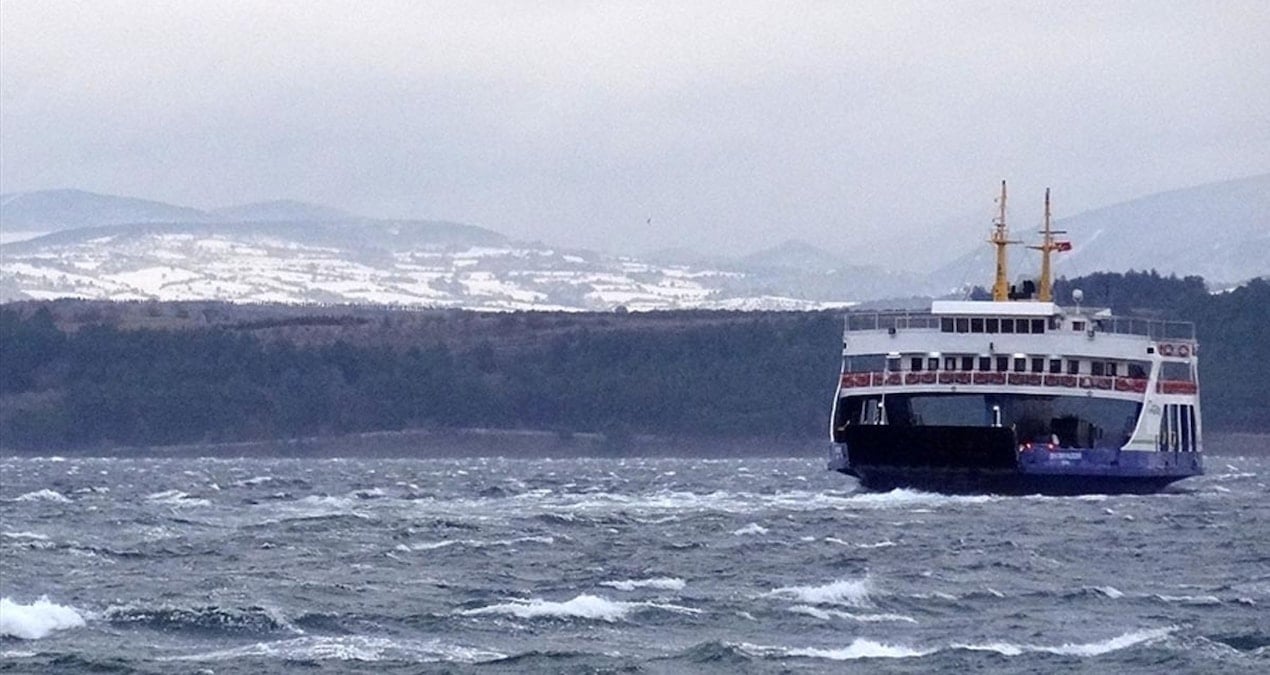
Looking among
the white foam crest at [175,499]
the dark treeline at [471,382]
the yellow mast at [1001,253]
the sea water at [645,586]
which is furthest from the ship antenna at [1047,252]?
the dark treeline at [471,382]

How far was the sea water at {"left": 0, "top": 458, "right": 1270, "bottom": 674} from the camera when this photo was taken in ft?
114

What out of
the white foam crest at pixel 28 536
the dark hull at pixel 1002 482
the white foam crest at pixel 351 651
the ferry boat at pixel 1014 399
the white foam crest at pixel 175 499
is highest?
the ferry boat at pixel 1014 399

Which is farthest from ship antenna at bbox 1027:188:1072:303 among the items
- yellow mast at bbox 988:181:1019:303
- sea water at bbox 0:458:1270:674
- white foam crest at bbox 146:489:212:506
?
white foam crest at bbox 146:489:212:506

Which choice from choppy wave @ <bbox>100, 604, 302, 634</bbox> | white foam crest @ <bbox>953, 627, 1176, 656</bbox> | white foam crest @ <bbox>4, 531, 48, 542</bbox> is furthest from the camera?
white foam crest @ <bbox>4, 531, 48, 542</bbox>

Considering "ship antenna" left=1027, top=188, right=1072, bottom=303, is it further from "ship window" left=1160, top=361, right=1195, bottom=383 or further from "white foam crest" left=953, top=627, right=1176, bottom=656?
"white foam crest" left=953, top=627, right=1176, bottom=656

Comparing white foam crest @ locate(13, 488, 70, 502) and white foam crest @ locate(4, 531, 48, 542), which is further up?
white foam crest @ locate(13, 488, 70, 502)

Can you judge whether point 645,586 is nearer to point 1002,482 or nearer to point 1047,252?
point 1002,482

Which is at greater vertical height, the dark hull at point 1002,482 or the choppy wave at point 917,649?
the dark hull at point 1002,482

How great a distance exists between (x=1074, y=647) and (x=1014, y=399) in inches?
1811

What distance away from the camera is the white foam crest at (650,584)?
43534mm

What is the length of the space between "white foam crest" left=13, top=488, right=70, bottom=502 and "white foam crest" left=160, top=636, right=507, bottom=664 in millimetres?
44849

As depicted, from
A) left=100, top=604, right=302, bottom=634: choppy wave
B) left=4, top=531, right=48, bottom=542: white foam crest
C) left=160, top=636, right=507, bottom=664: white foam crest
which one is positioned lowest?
left=160, top=636, right=507, bottom=664: white foam crest

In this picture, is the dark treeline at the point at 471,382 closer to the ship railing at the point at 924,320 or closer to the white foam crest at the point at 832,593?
the ship railing at the point at 924,320

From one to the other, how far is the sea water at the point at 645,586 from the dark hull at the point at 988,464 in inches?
49.2
